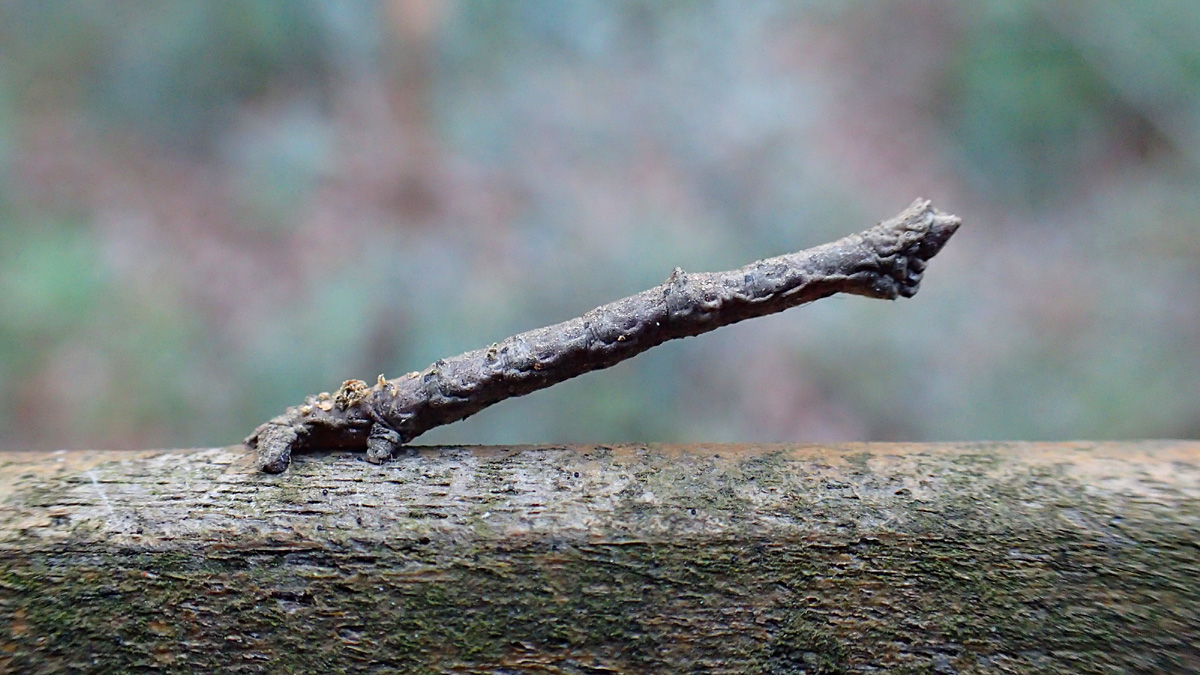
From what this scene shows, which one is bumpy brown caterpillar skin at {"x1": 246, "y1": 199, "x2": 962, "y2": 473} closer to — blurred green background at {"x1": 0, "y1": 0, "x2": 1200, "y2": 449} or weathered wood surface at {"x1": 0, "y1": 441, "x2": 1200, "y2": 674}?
weathered wood surface at {"x1": 0, "y1": 441, "x2": 1200, "y2": 674}

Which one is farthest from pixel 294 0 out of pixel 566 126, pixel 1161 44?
pixel 1161 44

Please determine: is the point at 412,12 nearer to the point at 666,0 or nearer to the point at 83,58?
the point at 666,0

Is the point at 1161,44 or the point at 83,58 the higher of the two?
the point at 83,58

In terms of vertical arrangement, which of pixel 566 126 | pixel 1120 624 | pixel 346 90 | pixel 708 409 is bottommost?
pixel 1120 624

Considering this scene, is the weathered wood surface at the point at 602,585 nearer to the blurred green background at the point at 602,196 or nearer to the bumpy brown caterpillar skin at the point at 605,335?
the bumpy brown caterpillar skin at the point at 605,335

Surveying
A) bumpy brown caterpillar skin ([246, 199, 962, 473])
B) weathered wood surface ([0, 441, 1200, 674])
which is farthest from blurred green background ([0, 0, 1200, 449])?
weathered wood surface ([0, 441, 1200, 674])

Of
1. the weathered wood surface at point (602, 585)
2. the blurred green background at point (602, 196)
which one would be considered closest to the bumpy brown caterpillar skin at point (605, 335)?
the weathered wood surface at point (602, 585)
